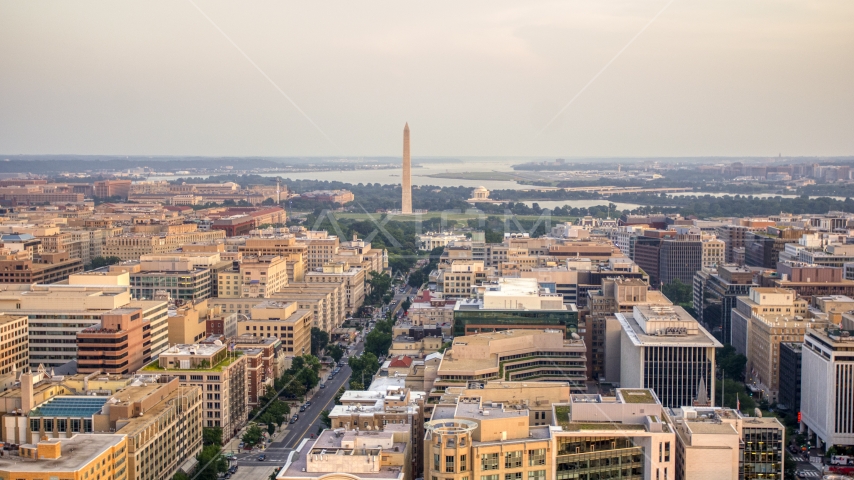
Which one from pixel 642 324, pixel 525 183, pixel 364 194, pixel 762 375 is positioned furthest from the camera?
pixel 525 183

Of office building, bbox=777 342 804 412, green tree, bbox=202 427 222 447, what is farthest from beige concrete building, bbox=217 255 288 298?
office building, bbox=777 342 804 412

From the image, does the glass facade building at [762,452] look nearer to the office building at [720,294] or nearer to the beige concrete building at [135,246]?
the office building at [720,294]

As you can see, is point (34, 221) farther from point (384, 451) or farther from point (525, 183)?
point (525, 183)

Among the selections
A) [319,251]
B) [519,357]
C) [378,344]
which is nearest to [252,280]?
[378,344]

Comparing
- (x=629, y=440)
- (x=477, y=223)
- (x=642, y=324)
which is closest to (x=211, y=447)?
(x=629, y=440)

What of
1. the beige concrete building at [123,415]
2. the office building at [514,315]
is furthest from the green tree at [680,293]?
the beige concrete building at [123,415]

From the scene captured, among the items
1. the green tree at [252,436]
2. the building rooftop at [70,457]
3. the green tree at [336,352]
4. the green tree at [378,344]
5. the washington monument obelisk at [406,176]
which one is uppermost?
the washington monument obelisk at [406,176]

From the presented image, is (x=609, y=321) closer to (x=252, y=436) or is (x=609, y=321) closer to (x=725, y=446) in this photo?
(x=252, y=436)
